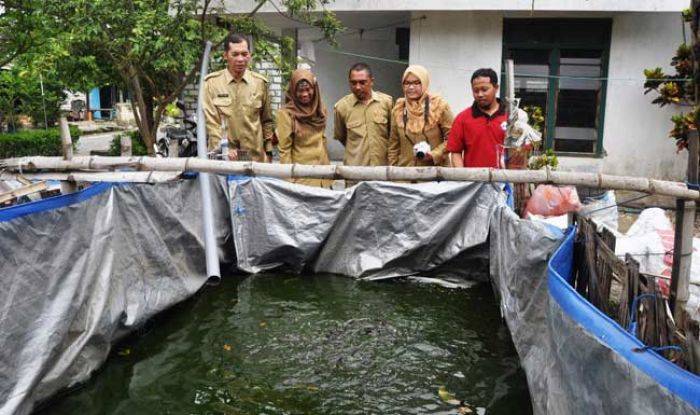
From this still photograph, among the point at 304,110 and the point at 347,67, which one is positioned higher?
the point at 347,67

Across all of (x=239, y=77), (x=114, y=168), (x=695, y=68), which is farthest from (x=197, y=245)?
(x=695, y=68)

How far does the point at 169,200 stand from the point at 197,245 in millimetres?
518

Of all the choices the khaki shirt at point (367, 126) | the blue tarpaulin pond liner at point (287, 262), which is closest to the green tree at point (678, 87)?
the khaki shirt at point (367, 126)

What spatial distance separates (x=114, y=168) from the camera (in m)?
4.01

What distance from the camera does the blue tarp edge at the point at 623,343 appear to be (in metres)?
1.76

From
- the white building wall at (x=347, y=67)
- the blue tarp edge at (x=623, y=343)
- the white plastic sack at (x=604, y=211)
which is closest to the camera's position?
Answer: the blue tarp edge at (x=623, y=343)

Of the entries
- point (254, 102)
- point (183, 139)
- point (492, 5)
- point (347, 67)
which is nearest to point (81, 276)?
point (254, 102)

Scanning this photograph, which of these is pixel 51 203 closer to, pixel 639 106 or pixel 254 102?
pixel 254 102

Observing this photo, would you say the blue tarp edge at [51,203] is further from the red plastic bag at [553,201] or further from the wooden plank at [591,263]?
the red plastic bag at [553,201]

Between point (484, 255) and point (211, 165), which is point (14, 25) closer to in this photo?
point (211, 165)

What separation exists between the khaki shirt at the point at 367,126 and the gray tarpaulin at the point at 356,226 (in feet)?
2.53

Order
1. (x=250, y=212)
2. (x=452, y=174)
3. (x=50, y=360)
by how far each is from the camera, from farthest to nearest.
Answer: (x=250, y=212), (x=452, y=174), (x=50, y=360)

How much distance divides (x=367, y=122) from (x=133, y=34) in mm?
2979

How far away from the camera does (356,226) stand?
558 cm
